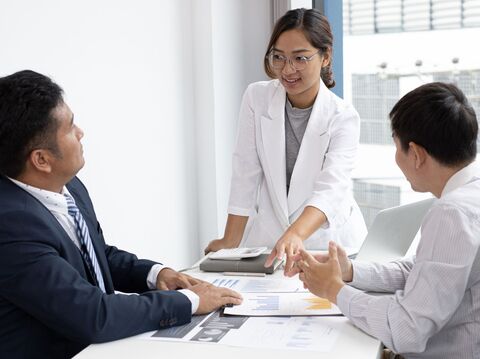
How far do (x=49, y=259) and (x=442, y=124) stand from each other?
99 centimetres

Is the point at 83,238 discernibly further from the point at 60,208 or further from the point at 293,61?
the point at 293,61

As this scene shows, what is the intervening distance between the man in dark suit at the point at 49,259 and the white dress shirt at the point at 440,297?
44 cm

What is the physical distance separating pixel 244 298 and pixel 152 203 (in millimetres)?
2102

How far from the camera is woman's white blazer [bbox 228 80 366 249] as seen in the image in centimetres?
276

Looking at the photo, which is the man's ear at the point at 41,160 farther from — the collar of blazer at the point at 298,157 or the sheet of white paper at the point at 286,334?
the collar of blazer at the point at 298,157

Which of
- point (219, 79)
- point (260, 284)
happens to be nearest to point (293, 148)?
point (260, 284)

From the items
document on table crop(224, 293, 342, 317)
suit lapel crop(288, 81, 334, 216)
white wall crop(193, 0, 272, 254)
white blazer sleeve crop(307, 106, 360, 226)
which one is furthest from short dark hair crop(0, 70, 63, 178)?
white wall crop(193, 0, 272, 254)

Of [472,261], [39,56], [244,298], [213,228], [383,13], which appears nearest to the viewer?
[472,261]

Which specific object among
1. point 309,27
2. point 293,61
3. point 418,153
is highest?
point 309,27

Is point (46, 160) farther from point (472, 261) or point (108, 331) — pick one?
point (472, 261)

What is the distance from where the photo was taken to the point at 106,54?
3.56 meters

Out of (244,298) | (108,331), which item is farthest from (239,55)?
(108,331)

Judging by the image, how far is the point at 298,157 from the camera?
110 inches

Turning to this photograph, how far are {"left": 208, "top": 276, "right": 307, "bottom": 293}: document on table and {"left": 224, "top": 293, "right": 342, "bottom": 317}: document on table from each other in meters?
0.05
